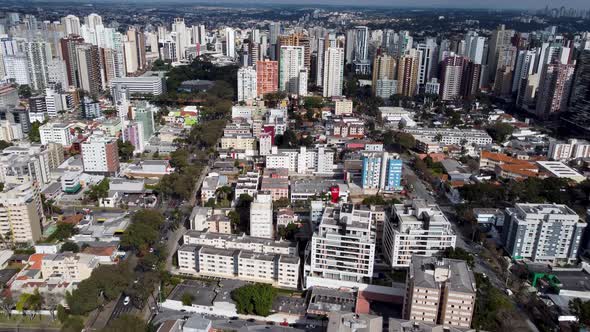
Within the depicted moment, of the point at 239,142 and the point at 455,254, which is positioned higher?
the point at 455,254

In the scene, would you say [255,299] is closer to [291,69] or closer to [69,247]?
[69,247]

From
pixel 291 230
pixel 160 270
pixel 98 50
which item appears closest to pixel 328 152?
pixel 291 230

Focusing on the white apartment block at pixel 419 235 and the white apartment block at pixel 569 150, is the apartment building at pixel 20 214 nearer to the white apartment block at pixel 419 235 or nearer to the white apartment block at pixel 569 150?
the white apartment block at pixel 419 235

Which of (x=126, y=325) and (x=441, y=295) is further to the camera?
(x=441, y=295)

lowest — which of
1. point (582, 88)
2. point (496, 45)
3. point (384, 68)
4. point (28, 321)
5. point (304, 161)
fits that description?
point (28, 321)

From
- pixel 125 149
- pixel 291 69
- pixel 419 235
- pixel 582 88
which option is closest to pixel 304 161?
pixel 419 235

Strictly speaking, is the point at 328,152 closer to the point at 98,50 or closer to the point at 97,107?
the point at 97,107

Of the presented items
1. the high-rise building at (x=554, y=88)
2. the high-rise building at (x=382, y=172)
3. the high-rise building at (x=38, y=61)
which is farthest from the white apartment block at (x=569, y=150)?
the high-rise building at (x=38, y=61)

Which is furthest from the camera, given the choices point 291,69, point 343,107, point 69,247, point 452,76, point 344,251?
point 291,69
